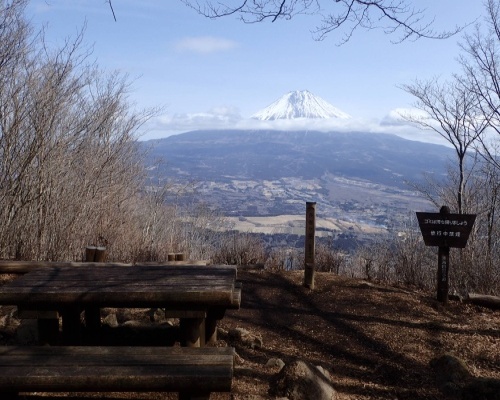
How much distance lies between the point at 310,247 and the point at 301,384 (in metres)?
3.24

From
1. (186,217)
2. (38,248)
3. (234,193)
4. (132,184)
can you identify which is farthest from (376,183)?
(38,248)

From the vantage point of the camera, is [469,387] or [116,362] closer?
[116,362]

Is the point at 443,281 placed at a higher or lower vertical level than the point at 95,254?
lower

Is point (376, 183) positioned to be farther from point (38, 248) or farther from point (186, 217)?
point (38, 248)

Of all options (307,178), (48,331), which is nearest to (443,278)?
(48,331)

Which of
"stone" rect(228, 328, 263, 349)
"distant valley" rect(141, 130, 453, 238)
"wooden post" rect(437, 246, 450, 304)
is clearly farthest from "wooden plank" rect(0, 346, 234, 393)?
"distant valley" rect(141, 130, 453, 238)

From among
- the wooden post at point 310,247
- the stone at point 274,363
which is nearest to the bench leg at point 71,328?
the stone at point 274,363

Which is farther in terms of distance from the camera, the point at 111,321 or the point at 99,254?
the point at 99,254

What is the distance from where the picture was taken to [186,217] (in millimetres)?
23766

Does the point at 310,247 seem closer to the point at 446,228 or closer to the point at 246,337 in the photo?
the point at 446,228

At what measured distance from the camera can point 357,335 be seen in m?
5.13

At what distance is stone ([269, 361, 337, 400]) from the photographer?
346cm

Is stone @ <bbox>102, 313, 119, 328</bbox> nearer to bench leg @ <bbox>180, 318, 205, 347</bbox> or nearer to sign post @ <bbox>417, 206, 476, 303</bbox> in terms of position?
bench leg @ <bbox>180, 318, 205, 347</bbox>

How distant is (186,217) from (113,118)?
11.1m
